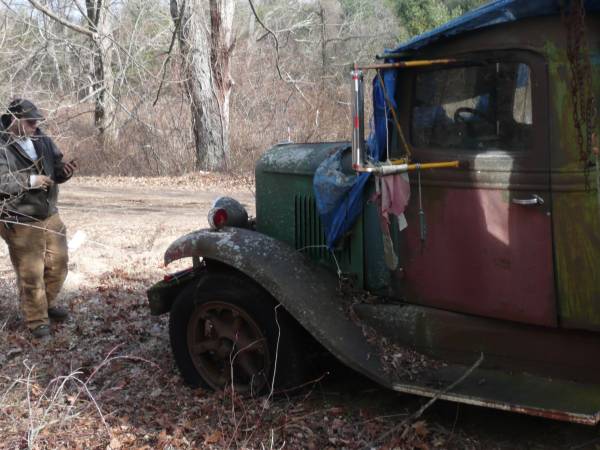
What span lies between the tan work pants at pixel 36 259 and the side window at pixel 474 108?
314 cm

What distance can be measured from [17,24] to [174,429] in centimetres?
750

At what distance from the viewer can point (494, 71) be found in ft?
12.6

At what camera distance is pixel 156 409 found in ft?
15.1

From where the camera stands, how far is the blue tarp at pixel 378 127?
3607 millimetres

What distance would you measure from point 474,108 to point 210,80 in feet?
39.5

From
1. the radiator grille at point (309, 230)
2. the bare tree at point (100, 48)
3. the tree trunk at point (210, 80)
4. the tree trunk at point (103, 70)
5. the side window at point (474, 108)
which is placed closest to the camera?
the side window at point (474, 108)

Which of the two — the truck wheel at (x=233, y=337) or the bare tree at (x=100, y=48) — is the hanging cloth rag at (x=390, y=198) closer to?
the truck wheel at (x=233, y=337)

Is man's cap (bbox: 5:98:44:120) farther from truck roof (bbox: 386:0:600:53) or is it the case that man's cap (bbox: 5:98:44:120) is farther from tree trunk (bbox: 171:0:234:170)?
tree trunk (bbox: 171:0:234:170)

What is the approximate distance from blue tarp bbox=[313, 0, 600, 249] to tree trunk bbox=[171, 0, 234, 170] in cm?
1052

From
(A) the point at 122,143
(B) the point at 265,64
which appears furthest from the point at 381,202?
(B) the point at 265,64

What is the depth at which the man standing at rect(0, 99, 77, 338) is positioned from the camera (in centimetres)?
579

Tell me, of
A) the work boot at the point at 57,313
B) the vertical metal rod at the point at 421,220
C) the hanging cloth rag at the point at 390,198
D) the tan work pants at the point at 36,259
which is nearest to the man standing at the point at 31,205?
the tan work pants at the point at 36,259

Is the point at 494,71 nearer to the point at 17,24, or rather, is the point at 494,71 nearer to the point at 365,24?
the point at 17,24

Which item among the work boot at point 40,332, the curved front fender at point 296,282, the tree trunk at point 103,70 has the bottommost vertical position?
the work boot at point 40,332
